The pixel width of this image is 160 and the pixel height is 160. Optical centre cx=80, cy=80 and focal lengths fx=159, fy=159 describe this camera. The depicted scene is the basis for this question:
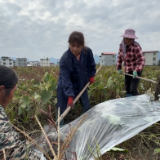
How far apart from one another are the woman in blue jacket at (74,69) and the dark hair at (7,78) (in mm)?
859

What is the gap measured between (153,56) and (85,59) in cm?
3228

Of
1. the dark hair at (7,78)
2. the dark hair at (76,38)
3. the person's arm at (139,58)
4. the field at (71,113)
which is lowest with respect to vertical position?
the field at (71,113)

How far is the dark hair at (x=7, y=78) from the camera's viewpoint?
2.92ft

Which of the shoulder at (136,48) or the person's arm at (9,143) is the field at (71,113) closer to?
the person's arm at (9,143)

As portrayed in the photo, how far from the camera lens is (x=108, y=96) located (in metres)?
2.59

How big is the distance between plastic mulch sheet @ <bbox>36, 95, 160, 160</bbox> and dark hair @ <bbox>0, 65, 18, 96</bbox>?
589mm

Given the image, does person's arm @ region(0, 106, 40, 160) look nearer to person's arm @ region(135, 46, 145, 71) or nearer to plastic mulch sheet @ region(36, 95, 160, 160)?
plastic mulch sheet @ region(36, 95, 160, 160)

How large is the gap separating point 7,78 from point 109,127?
95 cm

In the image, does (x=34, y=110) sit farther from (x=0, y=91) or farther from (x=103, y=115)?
(x=0, y=91)

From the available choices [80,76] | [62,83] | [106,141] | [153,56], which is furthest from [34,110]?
[153,56]

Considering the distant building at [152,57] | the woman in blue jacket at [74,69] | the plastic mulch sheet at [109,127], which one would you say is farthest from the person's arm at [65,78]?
the distant building at [152,57]

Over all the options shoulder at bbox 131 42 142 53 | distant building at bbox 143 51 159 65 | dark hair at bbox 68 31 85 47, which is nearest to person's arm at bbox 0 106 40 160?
dark hair at bbox 68 31 85 47

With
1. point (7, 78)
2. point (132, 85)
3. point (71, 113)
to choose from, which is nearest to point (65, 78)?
point (71, 113)

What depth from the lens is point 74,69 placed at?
6.20ft
